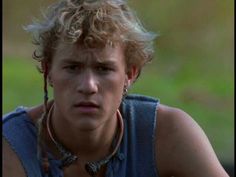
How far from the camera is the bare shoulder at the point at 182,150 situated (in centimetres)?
317

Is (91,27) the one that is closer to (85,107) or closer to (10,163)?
(85,107)

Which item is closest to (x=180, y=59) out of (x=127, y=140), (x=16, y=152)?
(x=127, y=140)

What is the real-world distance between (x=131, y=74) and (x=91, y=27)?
25 cm

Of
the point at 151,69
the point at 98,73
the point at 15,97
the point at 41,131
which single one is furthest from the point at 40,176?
the point at 151,69

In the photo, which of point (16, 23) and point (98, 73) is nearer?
point (98, 73)

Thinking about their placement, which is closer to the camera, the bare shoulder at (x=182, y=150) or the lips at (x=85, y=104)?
the lips at (x=85, y=104)

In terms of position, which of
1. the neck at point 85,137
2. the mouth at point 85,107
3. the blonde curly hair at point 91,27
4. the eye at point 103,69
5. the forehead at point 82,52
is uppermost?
the blonde curly hair at point 91,27

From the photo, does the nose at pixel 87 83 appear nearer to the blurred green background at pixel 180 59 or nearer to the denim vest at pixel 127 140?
the denim vest at pixel 127 140

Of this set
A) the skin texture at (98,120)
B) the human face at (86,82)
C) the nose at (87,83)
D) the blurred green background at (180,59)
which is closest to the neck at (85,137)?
the skin texture at (98,120)

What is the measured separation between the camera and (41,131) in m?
3.17

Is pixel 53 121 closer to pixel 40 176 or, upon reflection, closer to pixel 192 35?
pixel 40 176

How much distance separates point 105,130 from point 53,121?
6.9 inches

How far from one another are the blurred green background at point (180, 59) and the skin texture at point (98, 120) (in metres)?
3.97

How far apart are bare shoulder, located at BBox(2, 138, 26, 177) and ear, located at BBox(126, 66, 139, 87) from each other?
0.44 m
